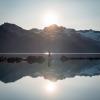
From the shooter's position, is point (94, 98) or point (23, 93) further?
point (23, 93)

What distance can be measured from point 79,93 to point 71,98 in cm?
218

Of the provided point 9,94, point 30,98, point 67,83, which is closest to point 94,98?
point 30,98

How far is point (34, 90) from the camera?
22.5 meters

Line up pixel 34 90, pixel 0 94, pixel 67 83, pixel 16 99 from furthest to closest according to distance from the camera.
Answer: pixel 67 83 → pixel 34 90 → pixel 0 94 → pixel 16 99

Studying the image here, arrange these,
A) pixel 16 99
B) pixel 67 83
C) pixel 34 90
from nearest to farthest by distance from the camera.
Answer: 1. pixel 16 99
2. pixel 34 90
3. pixel 67 83

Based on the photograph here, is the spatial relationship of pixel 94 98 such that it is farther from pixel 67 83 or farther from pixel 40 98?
pixel 67 83

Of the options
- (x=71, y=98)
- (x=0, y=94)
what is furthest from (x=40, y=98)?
(x=0, y=94)

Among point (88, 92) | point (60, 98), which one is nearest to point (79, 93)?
point (88, 92)

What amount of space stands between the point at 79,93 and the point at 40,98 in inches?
139

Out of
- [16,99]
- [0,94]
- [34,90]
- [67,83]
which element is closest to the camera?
[16,99]

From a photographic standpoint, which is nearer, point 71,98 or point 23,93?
point 71,98

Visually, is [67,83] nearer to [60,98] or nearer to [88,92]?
[88,92]

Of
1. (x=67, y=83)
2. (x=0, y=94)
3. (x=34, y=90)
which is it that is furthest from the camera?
(x=67, y=83)

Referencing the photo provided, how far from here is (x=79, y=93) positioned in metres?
21.1
